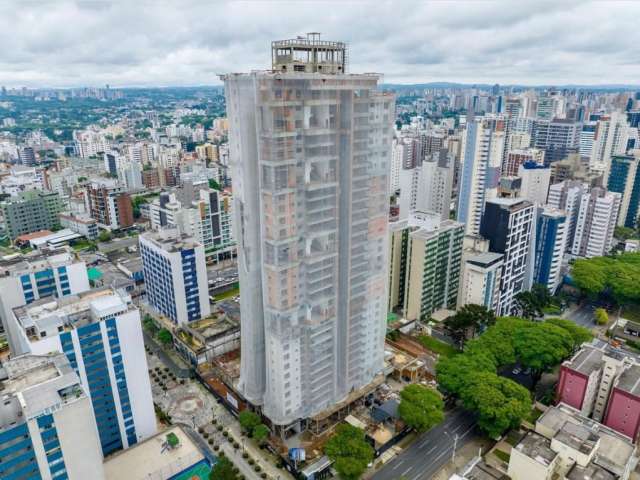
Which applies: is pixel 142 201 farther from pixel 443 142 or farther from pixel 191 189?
pixel 443 142

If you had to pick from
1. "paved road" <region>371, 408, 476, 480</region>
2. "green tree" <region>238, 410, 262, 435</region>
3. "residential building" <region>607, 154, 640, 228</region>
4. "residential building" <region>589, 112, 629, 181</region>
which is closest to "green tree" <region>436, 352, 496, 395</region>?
"paved road" <region>371, 408, 476, 480</region>

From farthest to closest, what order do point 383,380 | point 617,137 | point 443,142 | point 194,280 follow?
1. point 443,142
2. point 617,137
3. point 194,280
4. point 383,380

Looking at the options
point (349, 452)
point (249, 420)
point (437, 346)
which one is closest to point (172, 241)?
point (249, 420)

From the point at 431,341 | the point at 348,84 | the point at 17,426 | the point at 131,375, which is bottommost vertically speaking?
the point at 431,341

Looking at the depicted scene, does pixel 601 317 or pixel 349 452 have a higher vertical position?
pixel 349 452

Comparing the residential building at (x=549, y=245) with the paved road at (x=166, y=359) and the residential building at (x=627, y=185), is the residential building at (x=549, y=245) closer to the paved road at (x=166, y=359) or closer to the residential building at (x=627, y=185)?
the residential building at (x=627, y=185)

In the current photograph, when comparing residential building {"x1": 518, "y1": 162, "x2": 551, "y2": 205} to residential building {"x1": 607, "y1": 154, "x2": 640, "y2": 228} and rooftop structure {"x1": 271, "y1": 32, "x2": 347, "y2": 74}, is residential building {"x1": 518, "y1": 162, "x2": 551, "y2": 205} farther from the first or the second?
rooftop structure {"x1": 271, "y1": 32, "x2": 347, "y2": 74}

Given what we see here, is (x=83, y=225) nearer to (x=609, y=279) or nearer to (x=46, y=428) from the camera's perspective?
(x=46, y=428)

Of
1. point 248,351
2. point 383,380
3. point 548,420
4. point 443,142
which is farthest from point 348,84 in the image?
point 443,142
